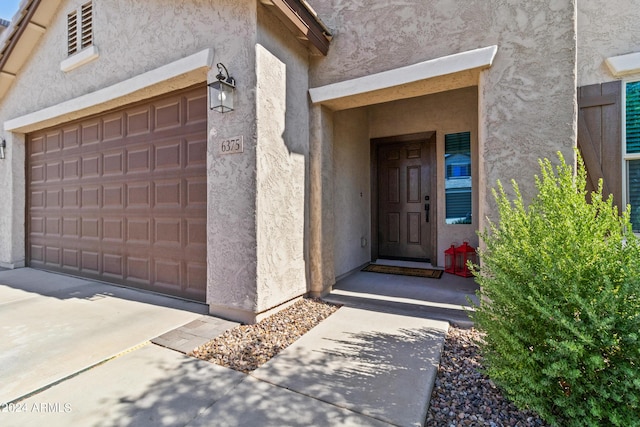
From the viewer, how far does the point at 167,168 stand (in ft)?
14.2

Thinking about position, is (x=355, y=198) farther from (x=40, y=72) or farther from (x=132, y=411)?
(x=40, y=72)

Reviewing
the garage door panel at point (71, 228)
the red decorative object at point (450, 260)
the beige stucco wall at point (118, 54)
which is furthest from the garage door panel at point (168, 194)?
the red decorative object at point (450, 260)

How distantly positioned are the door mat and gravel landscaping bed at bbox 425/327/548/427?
2.50m

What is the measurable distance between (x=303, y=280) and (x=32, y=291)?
4331 millimetres

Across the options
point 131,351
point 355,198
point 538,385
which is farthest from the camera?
point 355,198

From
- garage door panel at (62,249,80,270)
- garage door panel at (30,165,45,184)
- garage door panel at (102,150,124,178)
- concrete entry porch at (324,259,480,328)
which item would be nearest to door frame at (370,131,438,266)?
concrete entry porch at (324,259,480,328)

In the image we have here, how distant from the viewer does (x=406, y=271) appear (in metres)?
5.38

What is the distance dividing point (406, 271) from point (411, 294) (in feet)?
4.21

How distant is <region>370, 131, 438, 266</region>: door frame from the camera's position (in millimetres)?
5590

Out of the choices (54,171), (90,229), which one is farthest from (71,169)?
(90,229)

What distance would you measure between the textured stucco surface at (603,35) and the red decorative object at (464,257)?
2.73 meters

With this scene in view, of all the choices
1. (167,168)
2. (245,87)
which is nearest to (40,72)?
(167,168)

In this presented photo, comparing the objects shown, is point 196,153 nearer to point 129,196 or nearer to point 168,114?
point 168,114

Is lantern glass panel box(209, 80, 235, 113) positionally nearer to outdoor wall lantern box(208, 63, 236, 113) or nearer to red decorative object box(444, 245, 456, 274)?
outdoor wall lantern box(208, 63, 236, 113)
